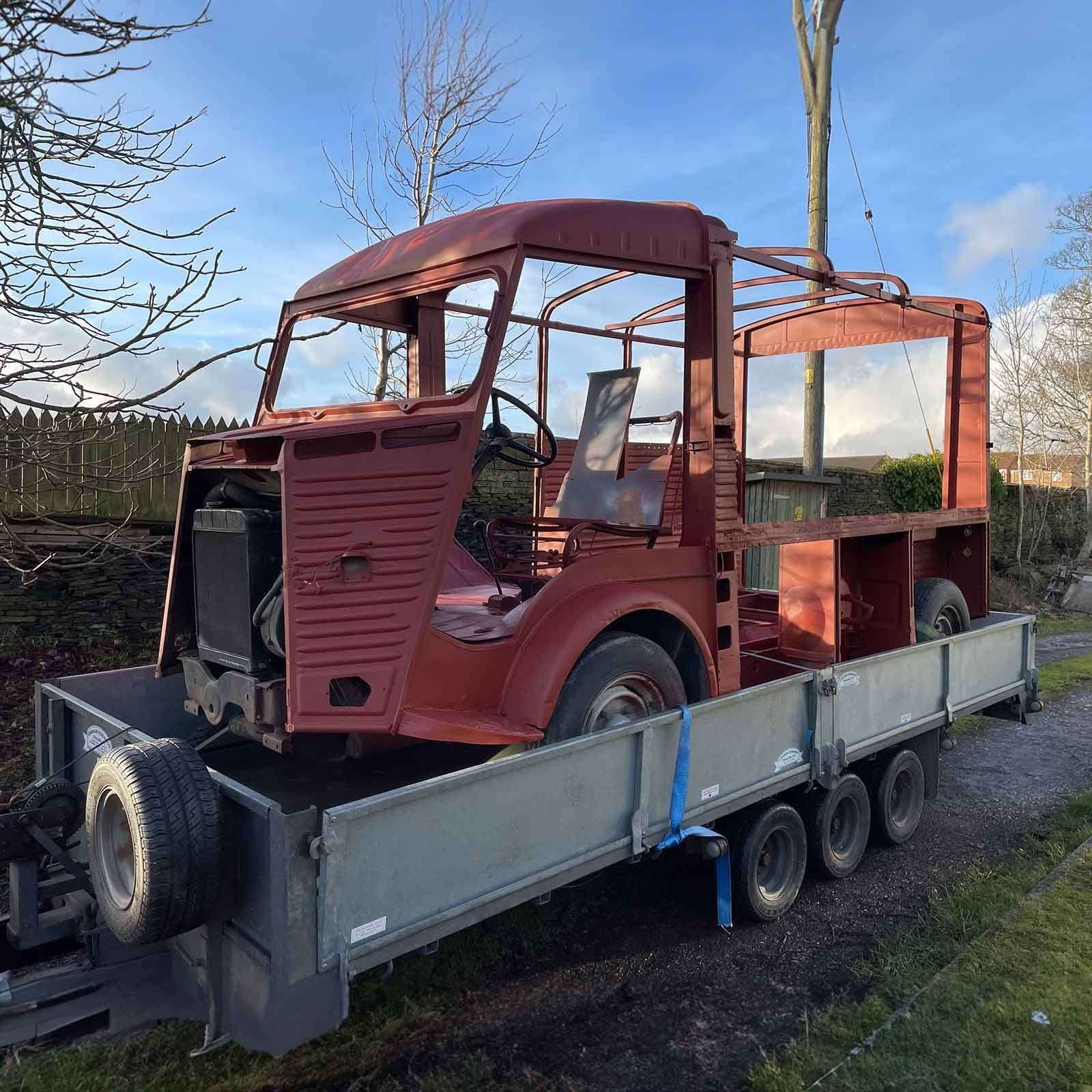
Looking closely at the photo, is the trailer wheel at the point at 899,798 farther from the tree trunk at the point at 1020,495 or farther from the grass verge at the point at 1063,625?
the tree trunk at the point at 1020,495

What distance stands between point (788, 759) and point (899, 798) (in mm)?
1523

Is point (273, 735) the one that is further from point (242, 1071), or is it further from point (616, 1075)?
point (616, 1075)

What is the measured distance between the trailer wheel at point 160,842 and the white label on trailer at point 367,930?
423mm

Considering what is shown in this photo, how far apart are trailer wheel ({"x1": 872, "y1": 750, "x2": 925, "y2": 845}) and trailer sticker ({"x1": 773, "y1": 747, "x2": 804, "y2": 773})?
104 centimetres

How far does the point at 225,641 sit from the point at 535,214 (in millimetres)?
1953

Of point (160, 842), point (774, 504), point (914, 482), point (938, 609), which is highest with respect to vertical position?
point (914, 482)

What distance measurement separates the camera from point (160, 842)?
2.52m

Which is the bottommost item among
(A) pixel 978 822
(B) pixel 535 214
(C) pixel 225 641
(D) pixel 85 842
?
(A) pixel 978 822

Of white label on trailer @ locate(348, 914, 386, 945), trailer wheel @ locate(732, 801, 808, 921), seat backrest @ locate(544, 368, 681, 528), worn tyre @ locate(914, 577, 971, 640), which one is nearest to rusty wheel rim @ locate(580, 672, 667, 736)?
trailer wheel @ locate(732, 801, 808, 921)

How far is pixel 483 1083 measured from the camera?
2.93 m

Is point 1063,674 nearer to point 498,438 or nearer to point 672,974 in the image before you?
point 672,974

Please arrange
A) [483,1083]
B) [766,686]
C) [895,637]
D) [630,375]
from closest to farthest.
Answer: [483,1083]
[766,686]
[630,375]
[895,637]

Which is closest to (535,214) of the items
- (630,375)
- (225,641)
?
(630,375)

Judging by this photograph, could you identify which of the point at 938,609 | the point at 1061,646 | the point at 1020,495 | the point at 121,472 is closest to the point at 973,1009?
the point at 938,609
